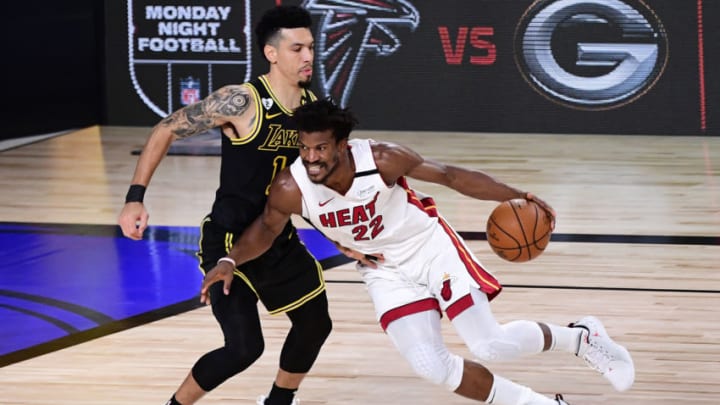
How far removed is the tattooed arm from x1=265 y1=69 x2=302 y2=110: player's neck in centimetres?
10

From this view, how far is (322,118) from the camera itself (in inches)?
145

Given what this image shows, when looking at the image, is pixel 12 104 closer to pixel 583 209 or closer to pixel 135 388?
pixel 583 209

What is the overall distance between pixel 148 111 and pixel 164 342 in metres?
7.68

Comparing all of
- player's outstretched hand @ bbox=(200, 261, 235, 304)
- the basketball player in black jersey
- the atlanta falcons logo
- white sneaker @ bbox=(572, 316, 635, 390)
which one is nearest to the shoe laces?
white sneaker @ bbox=(572, 316, 635, 390)

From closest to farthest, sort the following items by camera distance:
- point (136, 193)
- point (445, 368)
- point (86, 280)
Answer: point (445, 368), point (136, 193), point (86, 280)

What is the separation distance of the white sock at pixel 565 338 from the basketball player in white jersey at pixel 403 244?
0.04 metres

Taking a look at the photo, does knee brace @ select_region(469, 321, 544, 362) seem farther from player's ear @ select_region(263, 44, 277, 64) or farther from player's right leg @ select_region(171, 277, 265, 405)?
player's ear @ select_region(263, 44, 277, 64)

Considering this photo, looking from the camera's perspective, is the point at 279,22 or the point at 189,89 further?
the point at 189,89

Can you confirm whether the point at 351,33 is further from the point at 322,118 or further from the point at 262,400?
the point at 322,118

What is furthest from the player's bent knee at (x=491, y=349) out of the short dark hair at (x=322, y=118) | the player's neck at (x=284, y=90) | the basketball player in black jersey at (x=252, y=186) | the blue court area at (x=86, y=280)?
the blue court area at (x=86, y=280)

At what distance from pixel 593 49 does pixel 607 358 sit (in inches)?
312

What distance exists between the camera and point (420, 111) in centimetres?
1220

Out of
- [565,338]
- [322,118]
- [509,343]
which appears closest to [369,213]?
[322,118]

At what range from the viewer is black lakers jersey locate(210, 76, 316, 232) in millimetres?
4023
